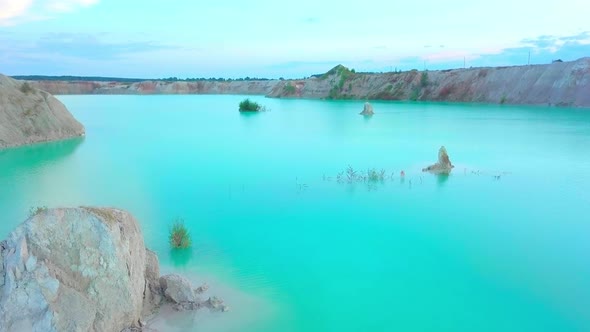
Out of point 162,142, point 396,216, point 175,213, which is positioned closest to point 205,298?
point 175,213

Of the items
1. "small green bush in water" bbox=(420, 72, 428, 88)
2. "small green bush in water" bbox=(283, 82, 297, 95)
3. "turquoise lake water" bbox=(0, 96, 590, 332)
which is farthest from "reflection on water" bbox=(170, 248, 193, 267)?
"small green bush in water" bbox=(283, 82, 297, 95)

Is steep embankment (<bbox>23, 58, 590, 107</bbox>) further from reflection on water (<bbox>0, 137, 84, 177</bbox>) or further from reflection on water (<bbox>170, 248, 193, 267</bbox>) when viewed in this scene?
reflection on water (<bbox>170, 248, 193, 267</bbox>)

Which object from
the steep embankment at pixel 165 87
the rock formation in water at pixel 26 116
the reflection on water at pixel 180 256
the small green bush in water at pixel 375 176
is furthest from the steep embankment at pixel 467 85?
the reflection on water at pixel 180 256

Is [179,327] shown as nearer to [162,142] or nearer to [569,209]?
[569,209]

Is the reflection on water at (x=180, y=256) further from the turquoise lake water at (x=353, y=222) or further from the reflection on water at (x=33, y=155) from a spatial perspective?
the reflection on water at (x=33, y=155)

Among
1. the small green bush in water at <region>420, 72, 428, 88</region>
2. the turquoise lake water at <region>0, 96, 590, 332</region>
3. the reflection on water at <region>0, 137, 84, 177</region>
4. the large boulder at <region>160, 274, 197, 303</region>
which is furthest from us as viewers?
the small green bush in water at <region>420, 72, 428, 88</region>
